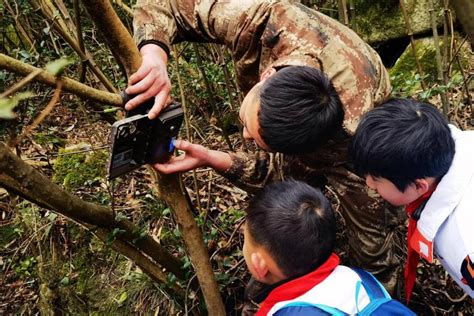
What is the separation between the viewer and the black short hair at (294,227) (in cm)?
138

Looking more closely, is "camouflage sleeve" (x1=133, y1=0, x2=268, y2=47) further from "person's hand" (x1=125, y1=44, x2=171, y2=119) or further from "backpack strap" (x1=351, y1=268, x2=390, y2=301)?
"backpack strap" (x1=351, y1=268, x2=390, y2=301)

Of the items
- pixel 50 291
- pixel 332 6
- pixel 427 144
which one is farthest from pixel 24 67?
pixel 332 6

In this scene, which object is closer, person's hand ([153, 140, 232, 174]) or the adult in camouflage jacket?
person's hand ([153, 140, 232, 174])

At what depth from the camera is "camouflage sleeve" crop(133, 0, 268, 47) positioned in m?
1.83

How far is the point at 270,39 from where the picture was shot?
190 centimetres

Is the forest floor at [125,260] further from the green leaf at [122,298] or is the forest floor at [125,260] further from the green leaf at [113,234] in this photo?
the green leaf at [113,234]

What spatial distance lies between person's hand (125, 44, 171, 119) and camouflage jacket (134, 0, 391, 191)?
286mm

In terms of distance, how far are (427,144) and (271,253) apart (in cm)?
60

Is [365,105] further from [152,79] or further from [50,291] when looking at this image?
[50,291]

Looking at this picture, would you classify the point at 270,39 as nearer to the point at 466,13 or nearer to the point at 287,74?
the point at 287,74

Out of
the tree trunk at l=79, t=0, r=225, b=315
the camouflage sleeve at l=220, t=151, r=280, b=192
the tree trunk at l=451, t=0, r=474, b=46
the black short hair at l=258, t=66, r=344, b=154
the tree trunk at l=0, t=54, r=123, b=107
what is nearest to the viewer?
the tree trunk at l=0, t=54, r=123, b=107

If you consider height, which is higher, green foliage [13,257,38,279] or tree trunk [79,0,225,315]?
tree trunk [79,0,225,315]

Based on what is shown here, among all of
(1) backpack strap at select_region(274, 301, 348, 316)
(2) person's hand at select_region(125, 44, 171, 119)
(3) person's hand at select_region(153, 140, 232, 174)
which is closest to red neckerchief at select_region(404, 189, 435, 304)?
(1) backpack strap at select_region(274, 301, 348, 316)

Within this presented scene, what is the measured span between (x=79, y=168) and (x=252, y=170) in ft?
5.66
